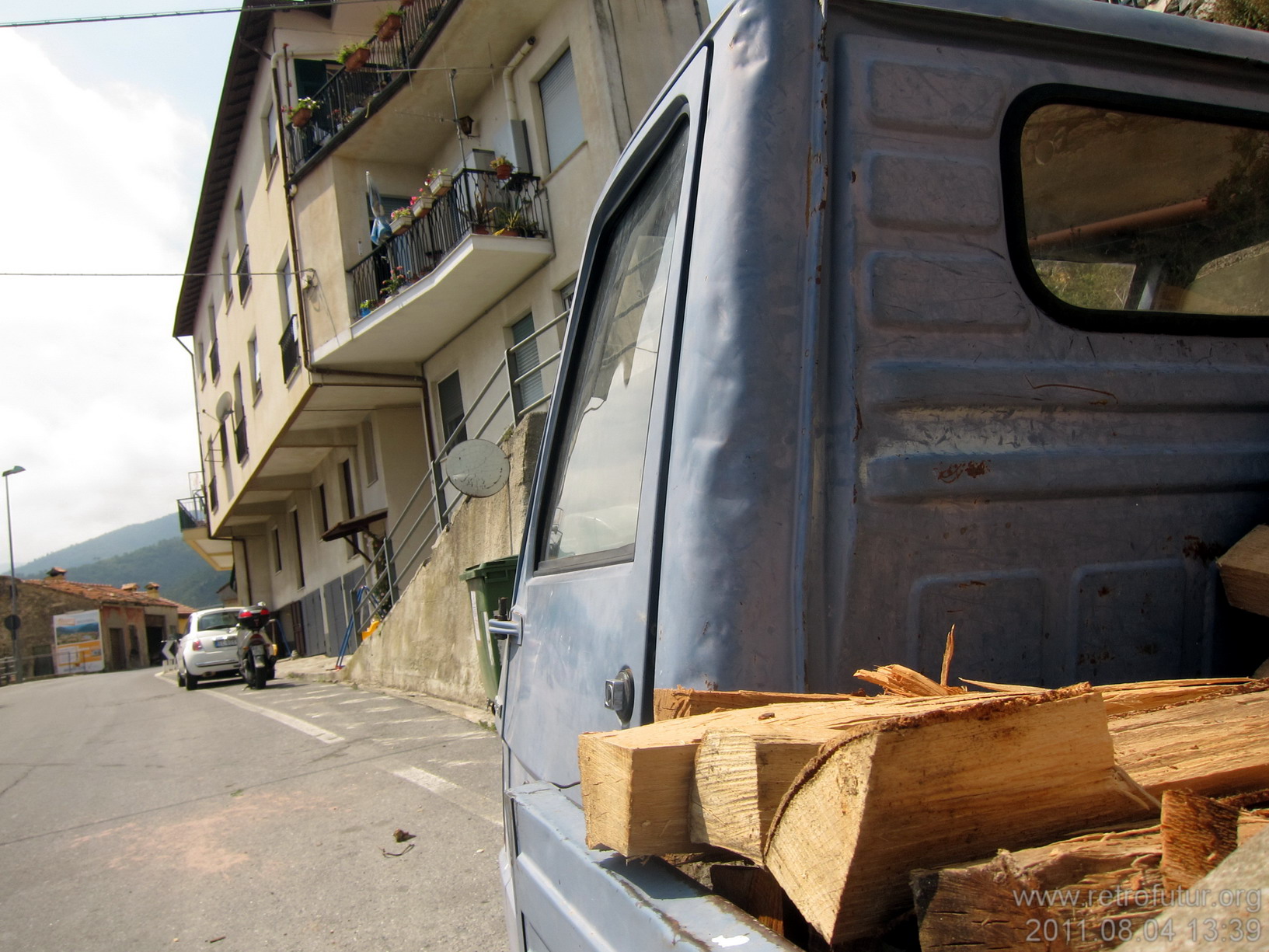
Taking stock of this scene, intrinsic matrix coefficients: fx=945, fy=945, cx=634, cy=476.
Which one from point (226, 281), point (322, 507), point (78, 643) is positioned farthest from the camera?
point (78, 643)

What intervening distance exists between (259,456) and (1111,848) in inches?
929

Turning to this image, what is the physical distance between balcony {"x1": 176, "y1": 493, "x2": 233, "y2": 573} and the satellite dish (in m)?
31.6

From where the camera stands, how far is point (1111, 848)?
78 cm

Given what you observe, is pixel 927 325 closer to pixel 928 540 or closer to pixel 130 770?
pixel 928 540

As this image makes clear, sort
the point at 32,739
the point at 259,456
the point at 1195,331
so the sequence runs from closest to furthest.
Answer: the point at 1195,331 < the point at 32,739 < the point at 259,456

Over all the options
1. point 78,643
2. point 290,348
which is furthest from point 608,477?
point 78,643

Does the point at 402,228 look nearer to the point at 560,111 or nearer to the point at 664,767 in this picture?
the point at 560,111

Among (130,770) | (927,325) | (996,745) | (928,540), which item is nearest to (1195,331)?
(927,325)

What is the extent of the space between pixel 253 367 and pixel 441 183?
1055 centimetres

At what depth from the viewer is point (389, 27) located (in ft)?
51.9

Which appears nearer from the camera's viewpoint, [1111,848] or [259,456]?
[1111,848]

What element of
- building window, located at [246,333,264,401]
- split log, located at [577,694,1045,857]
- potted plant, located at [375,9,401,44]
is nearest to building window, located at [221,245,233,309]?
building window, located at [246,333,264,401]

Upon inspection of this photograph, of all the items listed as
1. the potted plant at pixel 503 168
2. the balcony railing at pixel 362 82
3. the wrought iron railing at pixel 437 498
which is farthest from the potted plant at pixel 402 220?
the wrought iron railing at pixel 437 498

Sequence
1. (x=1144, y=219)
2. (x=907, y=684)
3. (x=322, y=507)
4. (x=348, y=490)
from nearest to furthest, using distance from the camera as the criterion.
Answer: (x=907, y=684), (x=1144, y=219), (x=348, y=490), (x=322, y=507)
